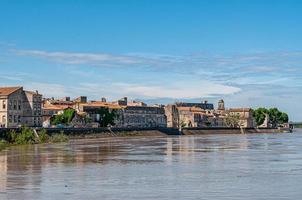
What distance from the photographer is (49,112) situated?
580 feet

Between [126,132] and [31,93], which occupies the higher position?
[31,93]

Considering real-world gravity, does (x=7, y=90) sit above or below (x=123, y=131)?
above

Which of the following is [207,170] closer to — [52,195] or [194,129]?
[52,195]

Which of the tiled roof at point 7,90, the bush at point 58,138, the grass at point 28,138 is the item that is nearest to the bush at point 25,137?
the grass at point 28,138

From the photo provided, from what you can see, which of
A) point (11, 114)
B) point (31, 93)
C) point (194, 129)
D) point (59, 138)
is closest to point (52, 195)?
point (59, 138)

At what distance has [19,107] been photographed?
143375 millimetres

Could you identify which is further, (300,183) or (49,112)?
(49,112)

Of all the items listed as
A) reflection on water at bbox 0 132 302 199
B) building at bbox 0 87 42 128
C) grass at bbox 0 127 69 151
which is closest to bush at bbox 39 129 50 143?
grass at bbox 0 127 69 151

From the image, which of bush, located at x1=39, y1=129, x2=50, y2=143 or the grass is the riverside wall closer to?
the grass

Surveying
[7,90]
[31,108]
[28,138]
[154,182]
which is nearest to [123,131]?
[31,108]

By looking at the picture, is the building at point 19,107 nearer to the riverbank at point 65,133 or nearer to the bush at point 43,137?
the riverbank at point 65,133

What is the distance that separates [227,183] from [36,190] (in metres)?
8.70

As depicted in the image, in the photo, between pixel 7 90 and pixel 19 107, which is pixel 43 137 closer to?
pixel 7 90

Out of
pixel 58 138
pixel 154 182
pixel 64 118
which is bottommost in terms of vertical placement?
pixel 154 182
